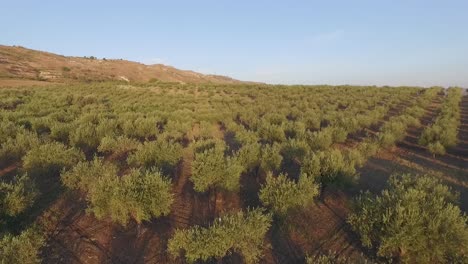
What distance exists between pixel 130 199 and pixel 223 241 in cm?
321

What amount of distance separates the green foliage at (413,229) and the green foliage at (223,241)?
2701 millimetres

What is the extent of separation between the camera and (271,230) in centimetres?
1021

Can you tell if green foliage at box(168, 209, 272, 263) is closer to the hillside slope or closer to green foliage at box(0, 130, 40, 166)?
green foliage at box(0, 130, 40, 166)

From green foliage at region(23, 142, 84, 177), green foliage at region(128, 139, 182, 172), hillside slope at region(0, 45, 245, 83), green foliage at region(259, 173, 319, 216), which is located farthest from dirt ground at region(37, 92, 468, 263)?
hillside slope at region(0, 45, 245, 83)

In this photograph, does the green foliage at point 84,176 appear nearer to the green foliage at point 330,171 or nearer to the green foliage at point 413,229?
the green foliage at point 330,171

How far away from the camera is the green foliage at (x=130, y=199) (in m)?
9.98

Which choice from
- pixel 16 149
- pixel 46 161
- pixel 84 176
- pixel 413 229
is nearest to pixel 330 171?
pixel 413 229

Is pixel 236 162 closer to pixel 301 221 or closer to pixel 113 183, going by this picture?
pixel 301 221

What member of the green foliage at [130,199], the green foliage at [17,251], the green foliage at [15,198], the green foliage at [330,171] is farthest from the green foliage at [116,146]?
the green foliage at [330,171]

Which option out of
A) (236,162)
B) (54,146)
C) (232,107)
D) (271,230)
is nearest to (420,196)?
(271,230)

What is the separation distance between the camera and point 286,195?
416 inches

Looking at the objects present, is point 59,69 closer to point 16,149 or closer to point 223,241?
point 16,149

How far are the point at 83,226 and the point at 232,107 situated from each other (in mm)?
24841

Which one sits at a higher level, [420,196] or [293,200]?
[420,196]
